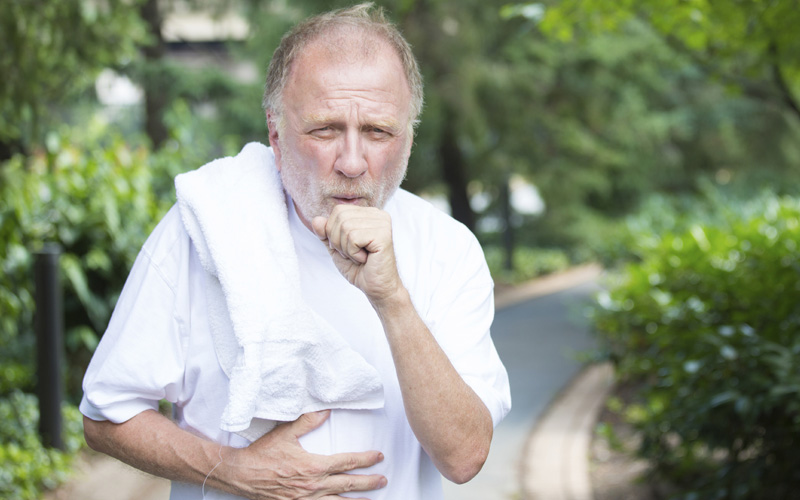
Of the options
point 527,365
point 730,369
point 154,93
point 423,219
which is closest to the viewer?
point 423,219

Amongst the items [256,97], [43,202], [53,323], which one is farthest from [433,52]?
[53,323]

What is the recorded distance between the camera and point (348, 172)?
169cm

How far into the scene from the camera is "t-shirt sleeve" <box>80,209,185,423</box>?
1.69m

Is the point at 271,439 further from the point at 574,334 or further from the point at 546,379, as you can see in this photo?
the point at 574,334

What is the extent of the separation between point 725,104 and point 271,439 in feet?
71.1

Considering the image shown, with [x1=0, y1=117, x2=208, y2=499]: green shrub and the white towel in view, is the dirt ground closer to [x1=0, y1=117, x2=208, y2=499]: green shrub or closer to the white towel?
the white towel

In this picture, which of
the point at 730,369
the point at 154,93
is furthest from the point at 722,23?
the point at 154,93

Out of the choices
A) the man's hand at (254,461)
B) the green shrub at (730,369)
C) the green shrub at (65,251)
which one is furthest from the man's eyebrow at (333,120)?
the green shrub at (65,251)

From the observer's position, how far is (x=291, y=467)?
5.58 feet

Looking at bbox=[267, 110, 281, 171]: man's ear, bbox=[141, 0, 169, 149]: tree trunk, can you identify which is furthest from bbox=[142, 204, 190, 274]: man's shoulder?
bbox=[141, 0, 169, 149]: tree trunk

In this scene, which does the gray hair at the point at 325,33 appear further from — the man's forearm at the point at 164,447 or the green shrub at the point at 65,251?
the green shrub at the point at 65,251

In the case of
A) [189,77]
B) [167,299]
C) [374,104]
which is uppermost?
[374,104]

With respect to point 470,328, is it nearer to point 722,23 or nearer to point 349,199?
point 349,199

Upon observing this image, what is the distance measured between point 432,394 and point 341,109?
1.96ft
